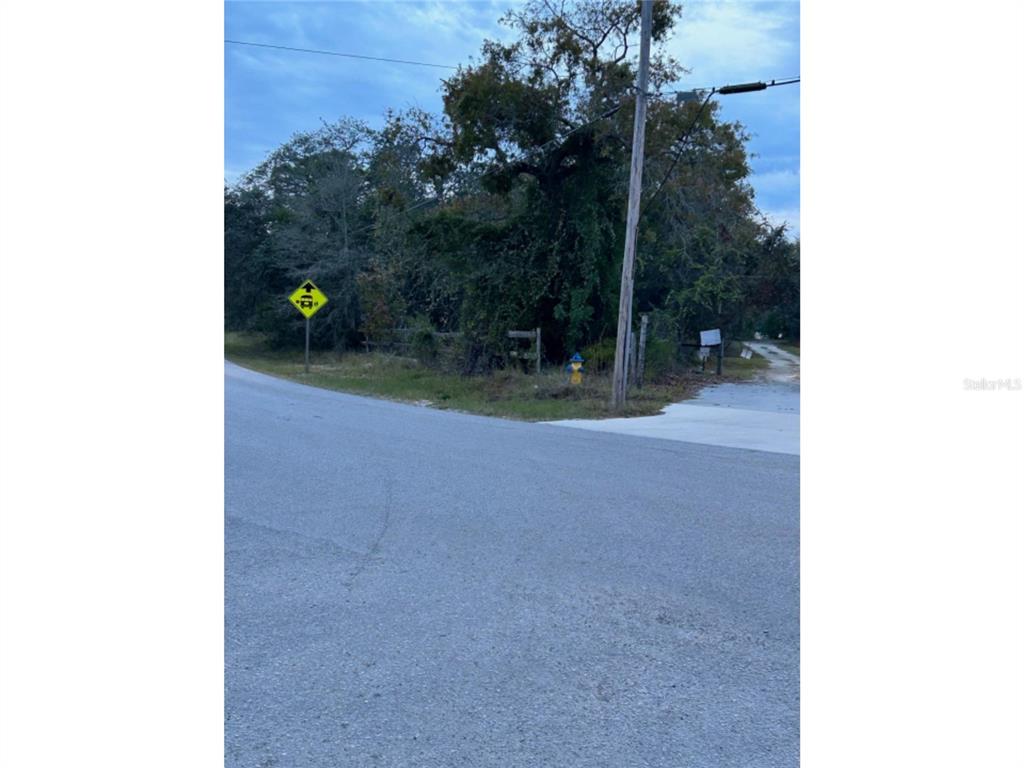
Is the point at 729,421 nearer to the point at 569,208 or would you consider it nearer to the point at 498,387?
the point at 498,387

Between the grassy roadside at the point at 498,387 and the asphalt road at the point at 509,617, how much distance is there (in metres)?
5.62

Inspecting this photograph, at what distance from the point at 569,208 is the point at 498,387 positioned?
4.12 m

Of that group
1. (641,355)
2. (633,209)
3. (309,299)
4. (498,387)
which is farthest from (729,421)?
(309,299)

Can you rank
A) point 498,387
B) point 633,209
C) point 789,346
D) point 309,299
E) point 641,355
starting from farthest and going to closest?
point 789,346, point 309,299, point 498,387, point 641,355, point 633,209

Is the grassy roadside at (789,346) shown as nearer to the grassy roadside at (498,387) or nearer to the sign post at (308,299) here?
the grassy roadside at (498,387)

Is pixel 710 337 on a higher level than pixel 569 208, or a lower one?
lower

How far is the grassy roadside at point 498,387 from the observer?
12227 mm

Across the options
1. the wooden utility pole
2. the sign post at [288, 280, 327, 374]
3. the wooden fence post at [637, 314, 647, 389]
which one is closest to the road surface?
the wooden utility pole

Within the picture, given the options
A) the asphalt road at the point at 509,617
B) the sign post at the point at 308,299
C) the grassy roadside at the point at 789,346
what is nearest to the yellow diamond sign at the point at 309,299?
the sign post at the point at 308,299

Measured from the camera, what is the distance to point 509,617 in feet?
10.7

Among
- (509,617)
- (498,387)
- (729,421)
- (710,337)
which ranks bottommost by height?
(509,617)

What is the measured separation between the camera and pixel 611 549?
14.1 feet

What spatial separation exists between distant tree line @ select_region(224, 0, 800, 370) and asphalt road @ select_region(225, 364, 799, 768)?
34.0ft
